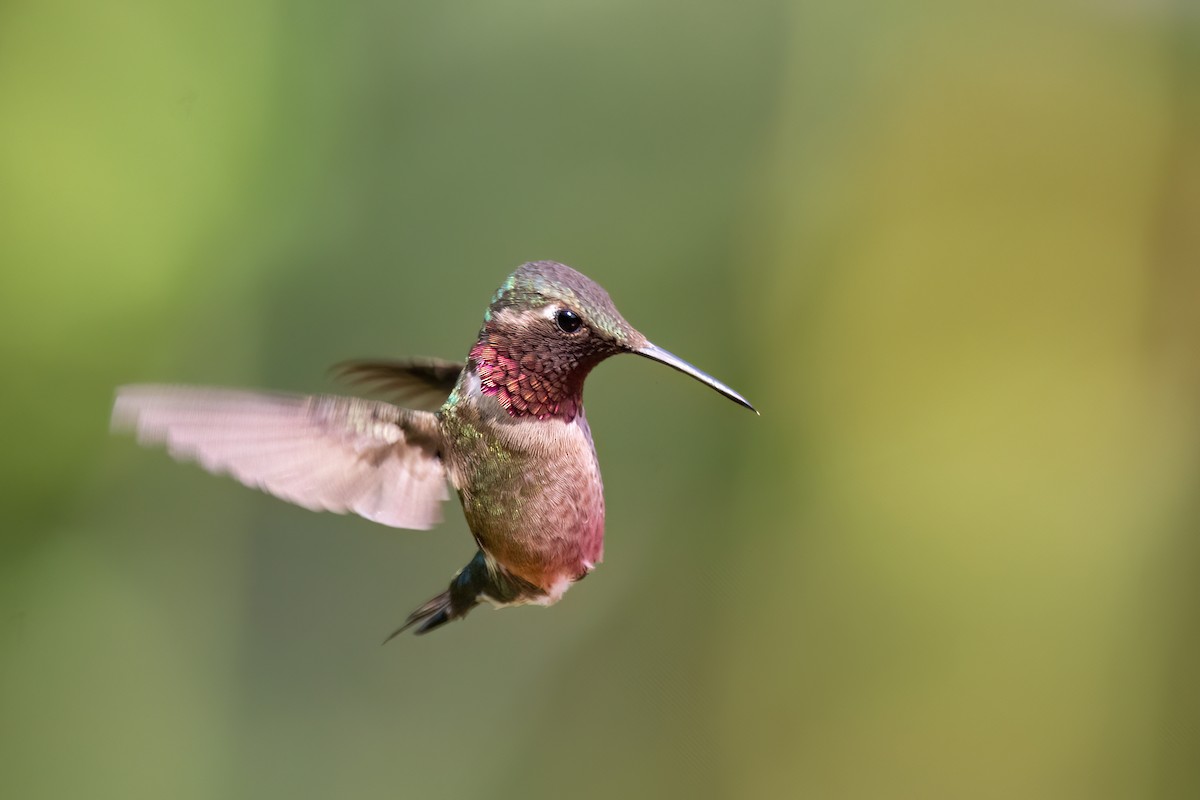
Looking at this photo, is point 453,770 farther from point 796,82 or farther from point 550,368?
point 550,368

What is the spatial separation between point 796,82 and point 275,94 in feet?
3.33

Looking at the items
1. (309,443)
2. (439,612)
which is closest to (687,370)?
(309,443)

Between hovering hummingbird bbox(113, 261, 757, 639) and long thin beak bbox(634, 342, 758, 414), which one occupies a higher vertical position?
long thin beak bbox(634, 342, 758, 414)

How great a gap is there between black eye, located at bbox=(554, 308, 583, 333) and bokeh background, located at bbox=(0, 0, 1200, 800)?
5.02ft

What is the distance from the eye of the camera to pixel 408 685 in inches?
97.0

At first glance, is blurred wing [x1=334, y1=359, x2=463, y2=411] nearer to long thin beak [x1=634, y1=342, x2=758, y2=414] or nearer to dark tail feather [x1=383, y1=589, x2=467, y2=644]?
dark tail feather [x1=383, y1=589, x2=467, y2=644]

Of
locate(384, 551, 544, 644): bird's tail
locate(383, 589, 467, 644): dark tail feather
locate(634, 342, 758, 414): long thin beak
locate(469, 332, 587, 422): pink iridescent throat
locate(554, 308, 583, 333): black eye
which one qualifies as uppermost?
locate(554, 308, 583, 333): black eye

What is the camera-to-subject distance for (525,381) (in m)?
0.77

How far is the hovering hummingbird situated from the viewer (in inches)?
28.6

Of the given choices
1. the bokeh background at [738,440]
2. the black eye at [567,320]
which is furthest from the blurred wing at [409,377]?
the bokeh background at [738,440]

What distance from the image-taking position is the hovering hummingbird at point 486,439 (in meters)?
0.73

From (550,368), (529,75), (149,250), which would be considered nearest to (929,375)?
(529,75)

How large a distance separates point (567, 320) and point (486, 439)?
127 millimetres

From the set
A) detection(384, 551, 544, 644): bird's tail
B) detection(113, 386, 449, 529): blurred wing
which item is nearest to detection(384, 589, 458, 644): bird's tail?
detection(384, 551, 544, 644): bird's tail
